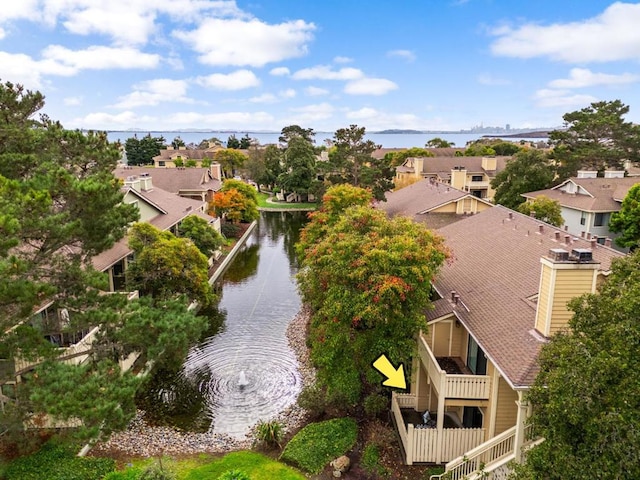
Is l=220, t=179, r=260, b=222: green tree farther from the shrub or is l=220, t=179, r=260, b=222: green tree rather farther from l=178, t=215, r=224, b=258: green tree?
A: the shrub

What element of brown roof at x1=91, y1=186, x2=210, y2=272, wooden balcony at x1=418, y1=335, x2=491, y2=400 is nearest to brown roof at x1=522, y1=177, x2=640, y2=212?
wooden balcony at x1=418, y1=335, x2=491, y2=400

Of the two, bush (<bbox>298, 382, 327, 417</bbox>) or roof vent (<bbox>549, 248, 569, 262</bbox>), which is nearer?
roof vent (<bbox>549, 248, 569, 262</bbox>)

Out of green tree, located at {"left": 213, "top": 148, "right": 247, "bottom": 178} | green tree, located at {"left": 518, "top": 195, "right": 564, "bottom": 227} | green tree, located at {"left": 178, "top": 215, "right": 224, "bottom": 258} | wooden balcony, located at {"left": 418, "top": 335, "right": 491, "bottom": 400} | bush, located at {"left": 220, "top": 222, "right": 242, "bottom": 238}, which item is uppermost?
green tree, located at {"left": 213, "top": 148, "right": 247, "bottom": 178}

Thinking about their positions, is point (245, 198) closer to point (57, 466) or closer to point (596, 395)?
point (57, 466)

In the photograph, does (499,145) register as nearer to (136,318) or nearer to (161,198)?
(161,198)

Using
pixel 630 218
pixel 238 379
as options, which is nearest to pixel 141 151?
pixel 238 379

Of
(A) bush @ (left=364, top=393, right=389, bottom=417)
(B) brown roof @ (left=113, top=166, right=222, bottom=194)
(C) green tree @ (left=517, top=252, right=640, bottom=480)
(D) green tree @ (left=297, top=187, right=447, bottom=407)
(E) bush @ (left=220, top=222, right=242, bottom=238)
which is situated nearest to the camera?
(C) green tree @ (left=517, top=252, right=640, bottom=480)
